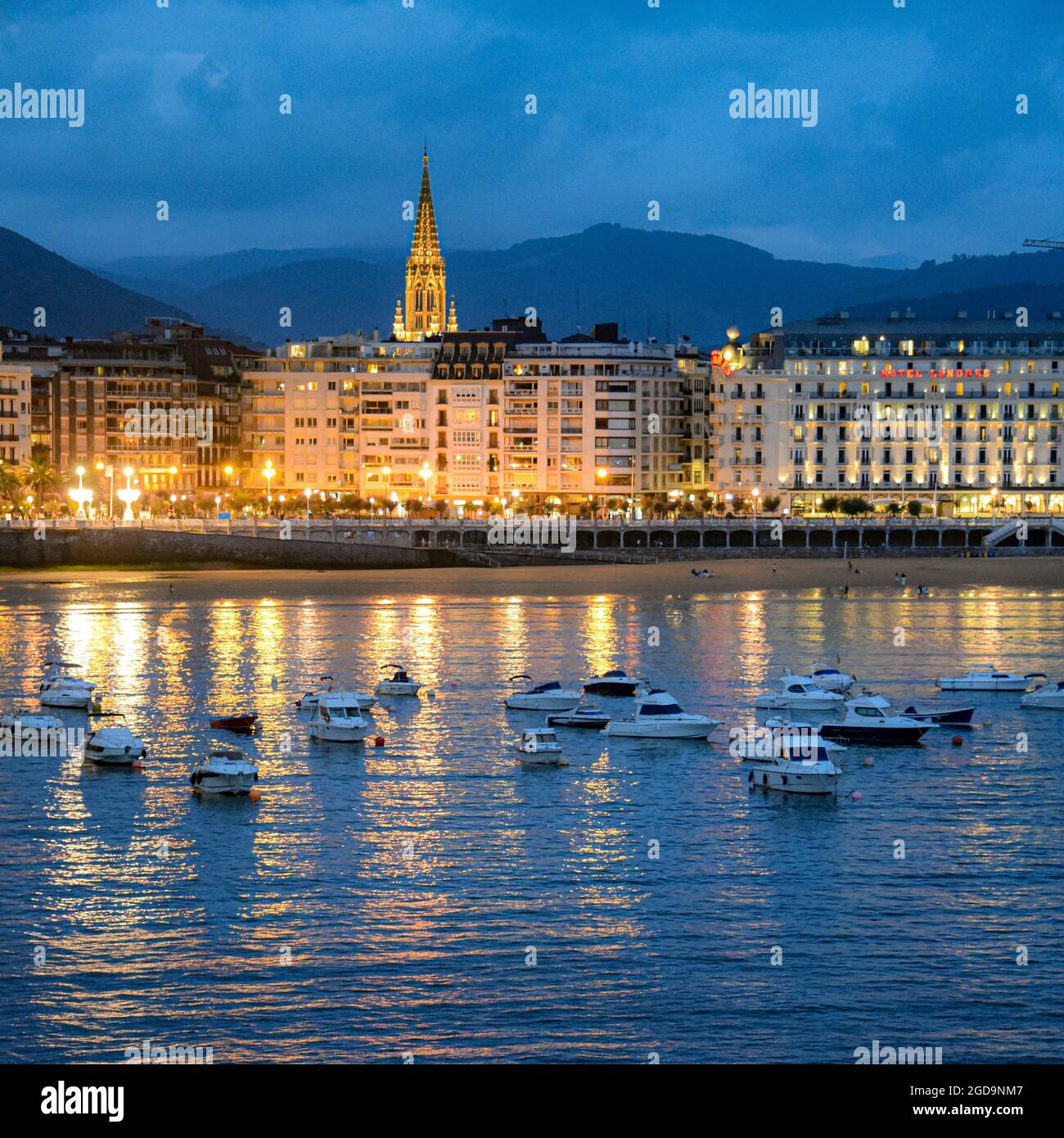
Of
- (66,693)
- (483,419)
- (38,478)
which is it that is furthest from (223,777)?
(483,419)

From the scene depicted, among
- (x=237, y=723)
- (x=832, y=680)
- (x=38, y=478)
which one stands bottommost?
(x=237, y=723)

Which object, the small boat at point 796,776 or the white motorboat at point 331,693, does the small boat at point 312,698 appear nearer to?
the white motorboat at point 331,693

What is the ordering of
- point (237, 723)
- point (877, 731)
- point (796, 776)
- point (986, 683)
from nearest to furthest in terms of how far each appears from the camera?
1. point (796, 776)
2. point (877, 731)
3. point (237, 723)
4. point (986, 683)

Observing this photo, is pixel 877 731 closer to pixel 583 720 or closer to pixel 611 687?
pixel 583 720

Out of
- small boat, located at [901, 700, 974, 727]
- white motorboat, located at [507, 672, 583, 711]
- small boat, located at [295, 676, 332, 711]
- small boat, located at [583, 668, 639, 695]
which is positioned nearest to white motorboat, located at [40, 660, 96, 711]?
small boat, located at [295, 676, 332, 711]

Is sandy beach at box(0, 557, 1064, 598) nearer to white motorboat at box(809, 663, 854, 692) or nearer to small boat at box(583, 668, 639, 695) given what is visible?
white motorboat at box(809, 663, 854, 692)

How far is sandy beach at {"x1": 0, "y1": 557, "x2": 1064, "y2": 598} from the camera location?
104312 millimetres

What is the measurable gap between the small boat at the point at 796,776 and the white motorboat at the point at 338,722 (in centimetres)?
1257

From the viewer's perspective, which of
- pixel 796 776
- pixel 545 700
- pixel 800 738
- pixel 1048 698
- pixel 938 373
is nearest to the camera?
pixel 796 776

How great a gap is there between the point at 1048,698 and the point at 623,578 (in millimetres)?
51777

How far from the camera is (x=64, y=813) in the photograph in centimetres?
4300

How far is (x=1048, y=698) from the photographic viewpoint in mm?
60344

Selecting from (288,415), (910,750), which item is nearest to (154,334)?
(288,415)

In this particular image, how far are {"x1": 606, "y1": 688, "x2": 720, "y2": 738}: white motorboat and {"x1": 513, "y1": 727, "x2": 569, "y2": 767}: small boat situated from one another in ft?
14.4
